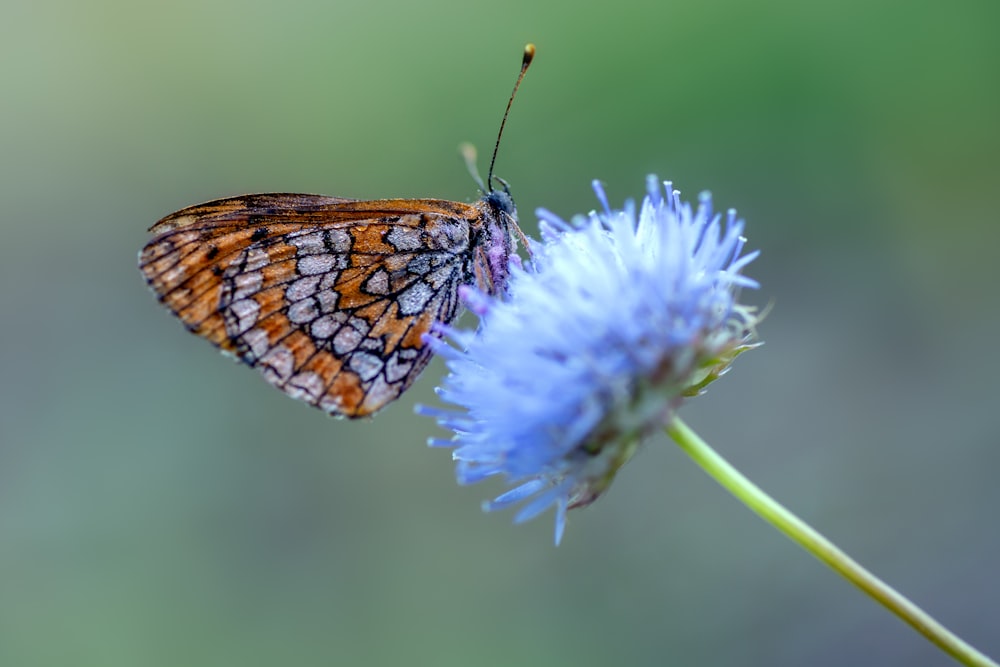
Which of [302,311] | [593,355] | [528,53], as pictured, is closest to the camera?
[593,355]

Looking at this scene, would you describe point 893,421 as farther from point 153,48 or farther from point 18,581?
point 153,48

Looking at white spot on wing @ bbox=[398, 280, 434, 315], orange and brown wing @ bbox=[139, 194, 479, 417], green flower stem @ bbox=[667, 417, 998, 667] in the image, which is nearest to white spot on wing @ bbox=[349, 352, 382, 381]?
orange and brown wing @ bbox=[139, 194, 479, 417]

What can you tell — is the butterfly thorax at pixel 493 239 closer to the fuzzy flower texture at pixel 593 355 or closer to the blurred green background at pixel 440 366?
the fuzzy flower texture at pixel 593 355

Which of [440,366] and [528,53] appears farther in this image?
[440,366]

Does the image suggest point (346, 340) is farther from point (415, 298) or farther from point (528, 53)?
point (528, 53)

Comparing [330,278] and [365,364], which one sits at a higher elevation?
[330,278]

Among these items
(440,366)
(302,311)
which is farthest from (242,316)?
(440,366)

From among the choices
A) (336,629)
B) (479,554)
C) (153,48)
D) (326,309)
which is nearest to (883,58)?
(479,554)
